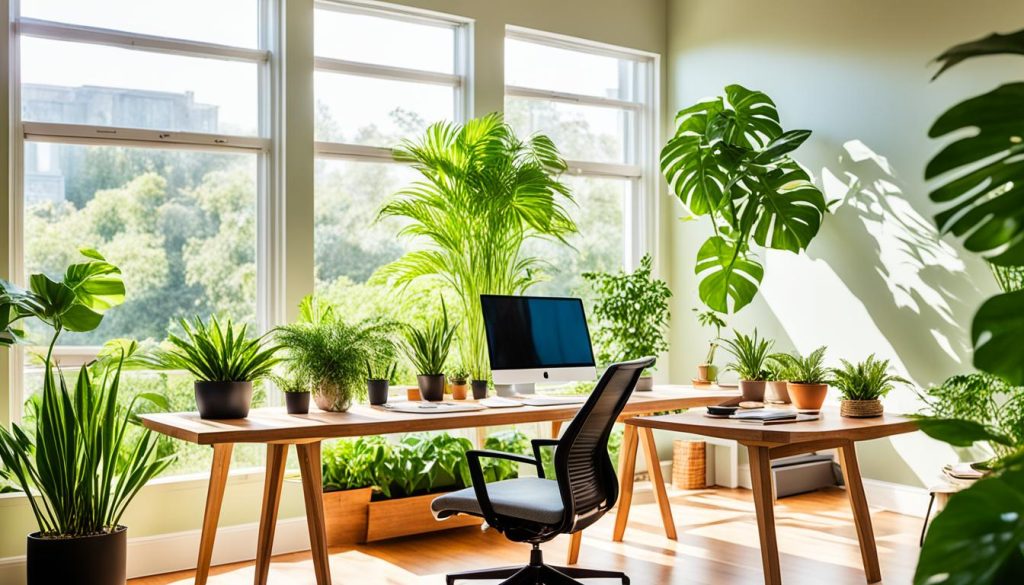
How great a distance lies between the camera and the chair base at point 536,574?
3.72 metres

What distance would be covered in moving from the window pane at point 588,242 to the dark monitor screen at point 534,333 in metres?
1.23

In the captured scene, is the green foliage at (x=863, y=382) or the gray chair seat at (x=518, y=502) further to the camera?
the green foliage at (x=863, y=382)

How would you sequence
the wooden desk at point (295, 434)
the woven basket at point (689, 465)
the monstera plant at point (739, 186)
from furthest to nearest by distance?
the woven basket at point (689, 465) → the monstera plant at point (739, 186) → the wooden desk at point (295, 434)

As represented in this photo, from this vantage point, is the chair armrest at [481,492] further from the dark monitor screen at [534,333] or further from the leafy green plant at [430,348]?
the leafy green plant at [430,348]

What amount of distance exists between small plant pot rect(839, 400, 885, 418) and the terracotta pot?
27 cm

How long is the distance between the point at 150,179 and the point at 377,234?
121cm

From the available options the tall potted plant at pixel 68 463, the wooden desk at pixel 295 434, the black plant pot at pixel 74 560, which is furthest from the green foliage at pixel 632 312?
the black plant pot at pixel 74 560

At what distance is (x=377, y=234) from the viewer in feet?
17.9

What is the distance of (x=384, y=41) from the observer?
216 inches

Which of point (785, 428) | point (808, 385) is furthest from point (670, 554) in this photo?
point (785, 428)

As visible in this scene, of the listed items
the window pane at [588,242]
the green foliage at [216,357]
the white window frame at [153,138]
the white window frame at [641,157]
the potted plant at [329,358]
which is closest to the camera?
the green foliage at [216,357]

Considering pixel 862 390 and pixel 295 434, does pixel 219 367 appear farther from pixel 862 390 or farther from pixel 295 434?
pixel 862 390

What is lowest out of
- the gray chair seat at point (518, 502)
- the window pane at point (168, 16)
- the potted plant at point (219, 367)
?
the gray chair seat at point (518, 502)

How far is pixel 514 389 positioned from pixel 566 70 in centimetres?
240
